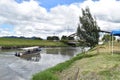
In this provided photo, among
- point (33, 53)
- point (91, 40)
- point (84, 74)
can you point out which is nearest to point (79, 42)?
point (91, 40)

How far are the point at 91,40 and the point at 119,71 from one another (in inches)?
1190

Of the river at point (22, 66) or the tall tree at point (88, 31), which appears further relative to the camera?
the tall tree at point (88, 31)

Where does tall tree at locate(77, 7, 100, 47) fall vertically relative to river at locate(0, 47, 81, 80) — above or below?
above

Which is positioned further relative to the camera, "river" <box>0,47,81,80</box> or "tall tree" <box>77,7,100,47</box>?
"tall tree" <box>77,7,100,47</box>

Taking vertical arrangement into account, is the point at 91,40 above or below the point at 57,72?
above

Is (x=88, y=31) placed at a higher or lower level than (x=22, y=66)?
higher

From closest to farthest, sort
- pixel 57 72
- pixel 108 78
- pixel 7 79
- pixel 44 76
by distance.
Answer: pixel 108 78 < pixel 44 76 < pixel 57 72 < pixel 7 79

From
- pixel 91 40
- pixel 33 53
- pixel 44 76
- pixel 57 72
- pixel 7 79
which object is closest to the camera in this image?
pixel 44 76

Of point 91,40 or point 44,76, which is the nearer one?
point 44,76

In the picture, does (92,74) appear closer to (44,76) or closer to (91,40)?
(44,76)

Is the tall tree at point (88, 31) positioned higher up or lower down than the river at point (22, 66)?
higher up

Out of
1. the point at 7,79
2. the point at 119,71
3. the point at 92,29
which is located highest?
the point at 92,29

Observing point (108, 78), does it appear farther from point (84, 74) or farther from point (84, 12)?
point (84, 12)

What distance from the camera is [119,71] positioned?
70.2ft
